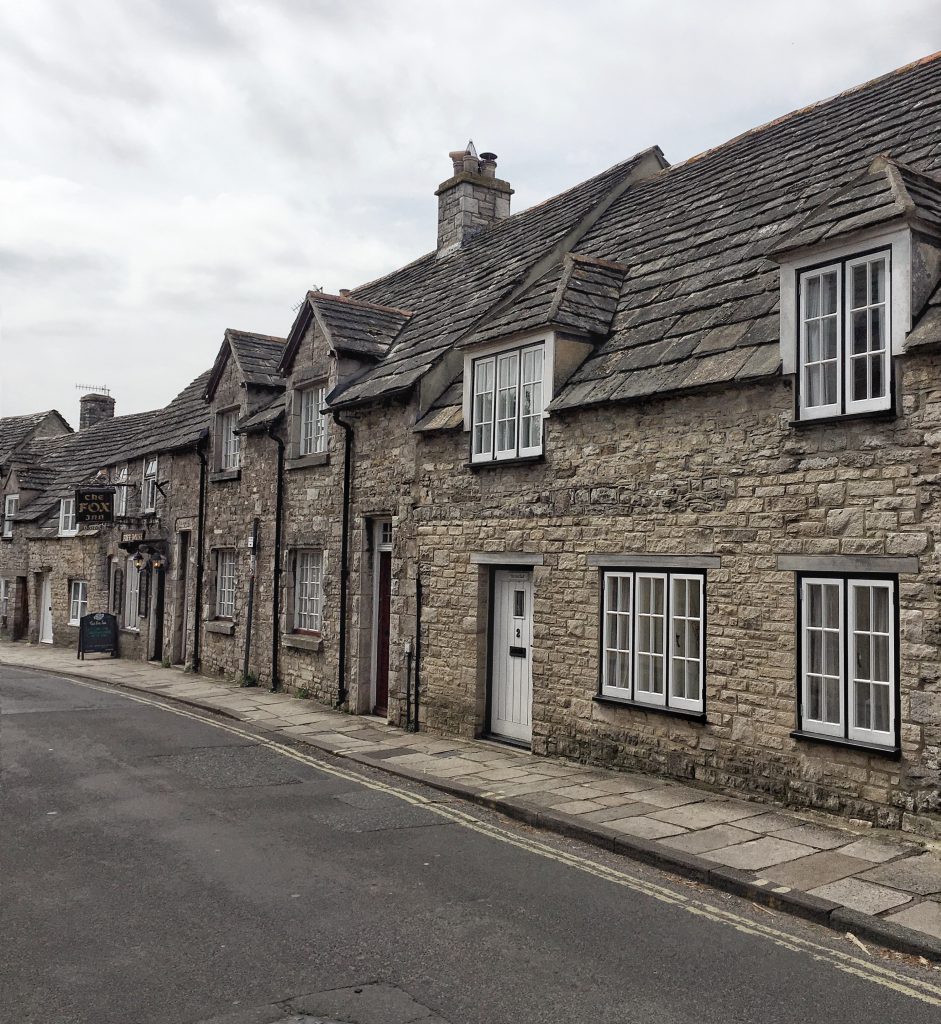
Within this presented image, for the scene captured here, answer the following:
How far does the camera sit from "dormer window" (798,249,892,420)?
837 cm

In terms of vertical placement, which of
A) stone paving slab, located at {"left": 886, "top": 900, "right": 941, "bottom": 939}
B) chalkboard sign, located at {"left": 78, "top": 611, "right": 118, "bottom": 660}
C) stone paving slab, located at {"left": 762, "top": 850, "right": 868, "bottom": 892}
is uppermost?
chalkboard sign, located at {"left": 78, "top": 611, "right": 118, "bottom": 660}

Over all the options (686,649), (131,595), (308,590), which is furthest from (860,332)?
(131,595)

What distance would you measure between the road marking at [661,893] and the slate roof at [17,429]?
3029cm

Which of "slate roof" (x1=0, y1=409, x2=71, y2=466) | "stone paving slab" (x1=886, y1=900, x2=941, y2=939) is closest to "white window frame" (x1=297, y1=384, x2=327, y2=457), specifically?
"stone paving slab" (x1=886, y1=900, x2=941, y2=939)

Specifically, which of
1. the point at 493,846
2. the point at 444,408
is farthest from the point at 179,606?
the point at 493,846

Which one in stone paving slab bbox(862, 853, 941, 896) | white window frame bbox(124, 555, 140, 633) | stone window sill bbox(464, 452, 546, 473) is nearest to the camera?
stone paving slab bbox(862, 853, 941, 896)

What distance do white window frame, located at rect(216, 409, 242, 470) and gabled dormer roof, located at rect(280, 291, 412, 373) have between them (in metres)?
3.12

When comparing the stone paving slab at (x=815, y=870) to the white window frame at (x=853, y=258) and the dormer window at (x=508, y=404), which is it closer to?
the white window frame at (x=853, y=258)

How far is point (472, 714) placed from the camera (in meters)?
12.7

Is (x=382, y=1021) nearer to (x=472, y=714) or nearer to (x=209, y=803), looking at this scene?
(x=209, y=803)

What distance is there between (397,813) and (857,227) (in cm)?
696

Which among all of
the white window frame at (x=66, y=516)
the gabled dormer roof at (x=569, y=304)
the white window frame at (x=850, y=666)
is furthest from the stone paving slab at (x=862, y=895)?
the white window frame at (x=66, y=516)

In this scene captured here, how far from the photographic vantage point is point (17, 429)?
39125mm

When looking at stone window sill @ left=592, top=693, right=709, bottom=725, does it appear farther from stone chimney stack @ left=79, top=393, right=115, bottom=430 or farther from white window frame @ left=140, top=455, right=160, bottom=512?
stone chimney stack @ left=79, top=393, right=115, bottom=430
